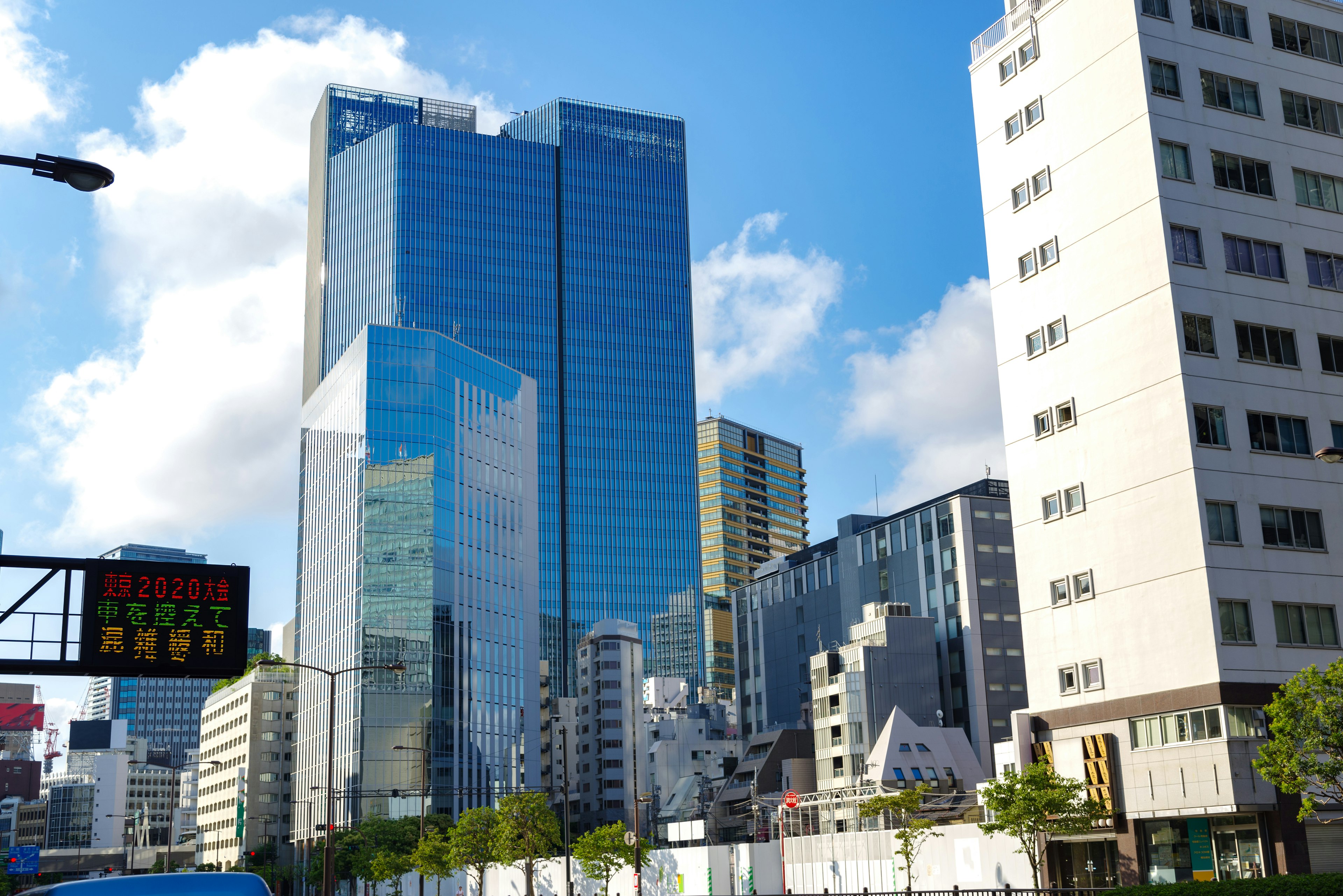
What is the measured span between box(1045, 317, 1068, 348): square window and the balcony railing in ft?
52.9

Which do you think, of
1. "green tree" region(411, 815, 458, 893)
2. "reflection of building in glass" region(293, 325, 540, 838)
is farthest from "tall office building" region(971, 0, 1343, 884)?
"reflection of building in glass" region(293, 325, 540, 838)

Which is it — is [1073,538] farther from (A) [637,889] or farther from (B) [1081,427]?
(A) [637,889]

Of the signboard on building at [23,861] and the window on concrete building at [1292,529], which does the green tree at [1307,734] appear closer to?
the window on concrete building at [1292,529]

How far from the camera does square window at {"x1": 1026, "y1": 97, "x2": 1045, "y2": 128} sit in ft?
205

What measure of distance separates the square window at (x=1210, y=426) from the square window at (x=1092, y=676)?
1057 centimetres

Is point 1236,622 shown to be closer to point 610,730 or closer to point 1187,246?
point 1187,246

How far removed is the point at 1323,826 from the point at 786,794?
26.8 metres

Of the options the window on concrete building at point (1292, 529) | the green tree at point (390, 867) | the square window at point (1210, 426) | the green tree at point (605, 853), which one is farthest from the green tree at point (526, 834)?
the square window at point (1210, 426)

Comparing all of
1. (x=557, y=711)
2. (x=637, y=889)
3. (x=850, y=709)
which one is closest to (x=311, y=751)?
(x=557, y=711)

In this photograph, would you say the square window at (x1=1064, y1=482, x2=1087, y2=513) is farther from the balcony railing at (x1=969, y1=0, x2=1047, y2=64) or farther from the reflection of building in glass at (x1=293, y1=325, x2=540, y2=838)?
the reflection of building in glass at (x1=293, y1=325, x2=540, y2=838)

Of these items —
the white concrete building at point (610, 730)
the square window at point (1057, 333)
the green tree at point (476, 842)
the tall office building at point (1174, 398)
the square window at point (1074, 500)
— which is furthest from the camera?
the white concrete building at point (610, 730)

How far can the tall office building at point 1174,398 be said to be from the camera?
50.9 meters

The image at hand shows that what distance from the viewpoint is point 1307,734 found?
39.6 m

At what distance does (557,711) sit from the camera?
17988 cm
